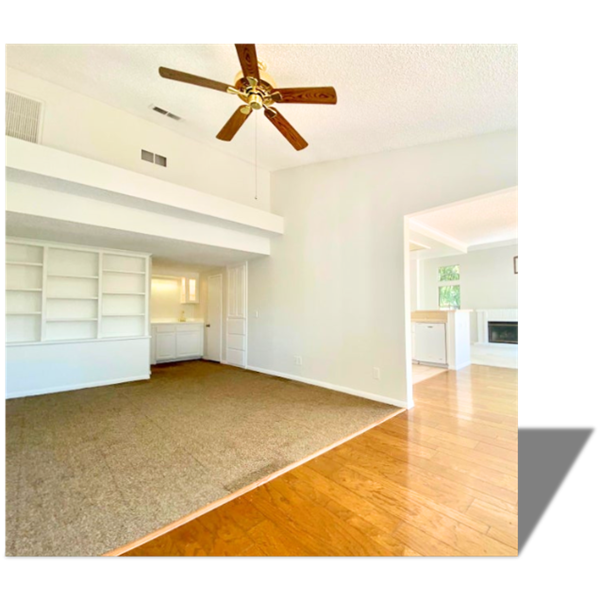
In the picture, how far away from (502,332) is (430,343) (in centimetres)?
389

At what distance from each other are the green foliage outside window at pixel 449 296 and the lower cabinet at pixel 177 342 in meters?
7.46

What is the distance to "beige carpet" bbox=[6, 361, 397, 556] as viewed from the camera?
1385 mm

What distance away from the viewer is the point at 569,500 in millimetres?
811

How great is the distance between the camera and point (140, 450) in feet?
7.06

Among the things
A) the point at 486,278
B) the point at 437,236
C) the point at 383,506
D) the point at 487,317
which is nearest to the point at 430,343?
the point at 437,236

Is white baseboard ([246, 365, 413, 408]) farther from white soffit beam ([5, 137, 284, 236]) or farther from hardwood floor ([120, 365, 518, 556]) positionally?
white soffit beam ([5, 137, 284, 236])

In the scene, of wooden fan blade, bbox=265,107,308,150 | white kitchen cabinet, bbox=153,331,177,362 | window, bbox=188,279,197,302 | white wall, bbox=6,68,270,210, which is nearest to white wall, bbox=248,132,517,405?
white wall, bbox=6,68,270,210

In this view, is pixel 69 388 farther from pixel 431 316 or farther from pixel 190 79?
pixel 431 316

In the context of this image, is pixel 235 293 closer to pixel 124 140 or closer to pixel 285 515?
pixel 124 140

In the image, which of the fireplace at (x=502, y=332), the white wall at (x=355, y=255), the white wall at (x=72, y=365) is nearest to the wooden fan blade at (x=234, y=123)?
the white wall at (x=355, y=255)

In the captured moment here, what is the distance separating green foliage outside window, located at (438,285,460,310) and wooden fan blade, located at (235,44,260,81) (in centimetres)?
864

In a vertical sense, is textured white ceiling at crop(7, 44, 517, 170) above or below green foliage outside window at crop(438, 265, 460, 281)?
above

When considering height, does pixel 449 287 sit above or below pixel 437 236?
below
